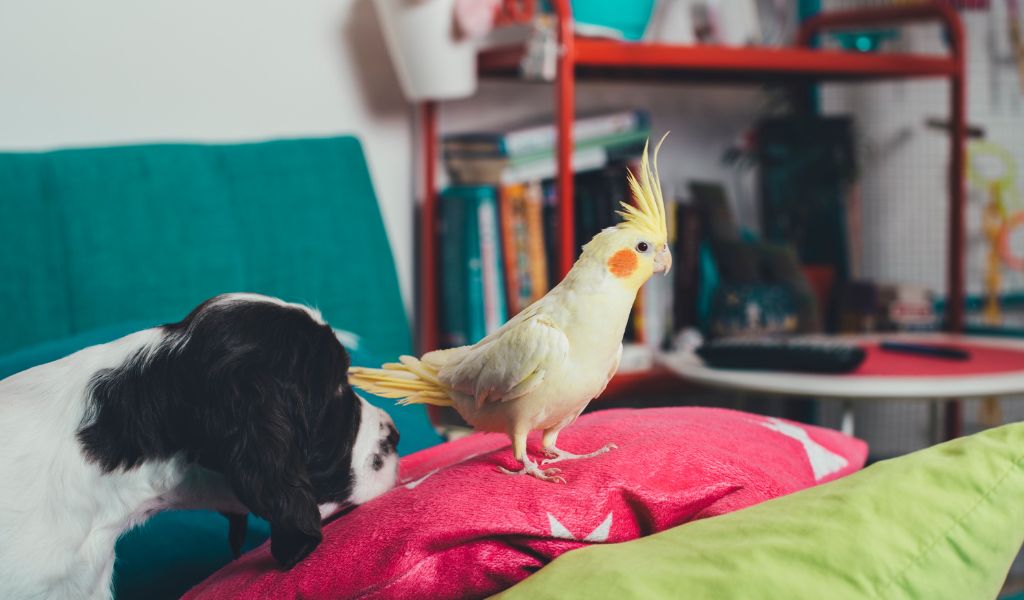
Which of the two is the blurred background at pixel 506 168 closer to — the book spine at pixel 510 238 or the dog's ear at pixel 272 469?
the book spine at pixel 510 238

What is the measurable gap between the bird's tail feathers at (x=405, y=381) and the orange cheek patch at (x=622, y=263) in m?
0.13

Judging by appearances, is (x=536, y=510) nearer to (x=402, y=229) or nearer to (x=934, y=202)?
(x=402, y=229)

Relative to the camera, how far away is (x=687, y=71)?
210cm

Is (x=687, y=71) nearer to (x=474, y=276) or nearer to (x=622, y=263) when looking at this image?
(x=474, y=276)

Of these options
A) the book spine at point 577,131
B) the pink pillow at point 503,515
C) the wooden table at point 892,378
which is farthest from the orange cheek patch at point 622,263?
the book spine at point 577,131

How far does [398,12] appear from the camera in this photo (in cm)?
162

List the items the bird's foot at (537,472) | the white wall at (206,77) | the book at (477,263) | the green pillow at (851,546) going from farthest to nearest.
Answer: the book at (477,263) < the white wall at (206,77) < the bird's foot at (537,472) < the green pillow at (851,546)

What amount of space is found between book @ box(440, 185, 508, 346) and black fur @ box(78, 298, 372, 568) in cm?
116

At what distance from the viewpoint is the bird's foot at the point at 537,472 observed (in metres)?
0.59

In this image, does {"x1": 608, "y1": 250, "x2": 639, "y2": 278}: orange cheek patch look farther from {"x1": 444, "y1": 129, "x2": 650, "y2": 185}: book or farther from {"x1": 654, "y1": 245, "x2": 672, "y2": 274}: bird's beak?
{"x1": 444, "y1": 129, "x2": 650, "y2": 185}: book

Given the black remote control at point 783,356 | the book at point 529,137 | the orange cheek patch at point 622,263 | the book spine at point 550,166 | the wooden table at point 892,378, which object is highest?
the book at point 529,137

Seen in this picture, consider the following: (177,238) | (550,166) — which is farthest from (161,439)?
(550,166)

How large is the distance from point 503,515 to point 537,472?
40mm

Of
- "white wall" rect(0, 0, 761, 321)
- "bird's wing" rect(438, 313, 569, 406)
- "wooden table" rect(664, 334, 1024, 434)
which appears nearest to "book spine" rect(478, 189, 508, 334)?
"white wall" rect(0, 0, 761, 321)
